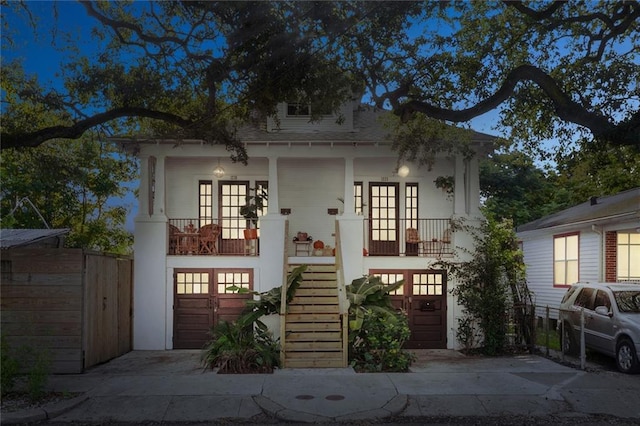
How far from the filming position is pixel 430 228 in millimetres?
16547

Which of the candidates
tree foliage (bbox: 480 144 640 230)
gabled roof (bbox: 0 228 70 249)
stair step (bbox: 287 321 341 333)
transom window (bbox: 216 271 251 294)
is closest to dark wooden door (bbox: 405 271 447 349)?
stair step (bbox: 287 321 341 333)

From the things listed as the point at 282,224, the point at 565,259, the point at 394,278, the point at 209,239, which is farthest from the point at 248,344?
the point at 565,259

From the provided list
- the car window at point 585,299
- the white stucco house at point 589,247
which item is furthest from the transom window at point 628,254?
the car window at point 585,299

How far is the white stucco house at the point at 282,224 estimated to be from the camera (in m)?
15.2

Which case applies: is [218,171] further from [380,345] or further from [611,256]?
[611,256]

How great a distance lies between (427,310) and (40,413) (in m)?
9.64

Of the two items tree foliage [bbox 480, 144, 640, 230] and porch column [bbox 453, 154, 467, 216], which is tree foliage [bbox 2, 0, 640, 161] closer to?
porch column [bbox 453, 154, 467, 216]

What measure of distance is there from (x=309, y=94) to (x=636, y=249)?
12.3 meters

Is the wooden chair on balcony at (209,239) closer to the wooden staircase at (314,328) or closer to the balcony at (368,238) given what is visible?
the balcony at (368,238)

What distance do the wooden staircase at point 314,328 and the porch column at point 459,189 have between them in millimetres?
4001

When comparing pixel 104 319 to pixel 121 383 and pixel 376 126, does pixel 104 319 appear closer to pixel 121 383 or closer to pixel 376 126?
pixel 121 383

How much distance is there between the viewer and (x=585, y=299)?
13.4 meters

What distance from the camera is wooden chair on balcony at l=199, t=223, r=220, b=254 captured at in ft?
51.4

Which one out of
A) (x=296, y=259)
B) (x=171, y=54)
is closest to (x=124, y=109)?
(x=171, y=54)
